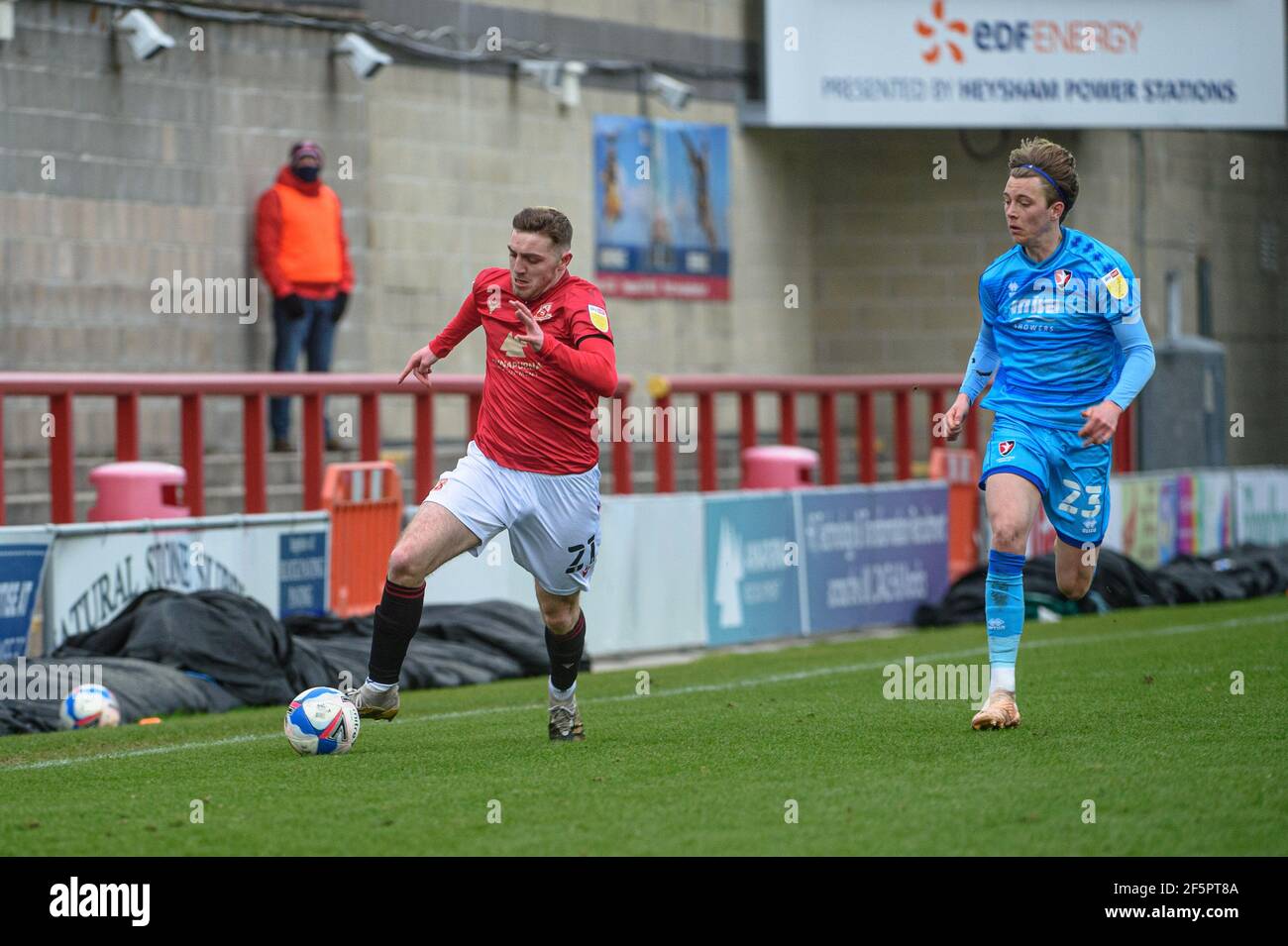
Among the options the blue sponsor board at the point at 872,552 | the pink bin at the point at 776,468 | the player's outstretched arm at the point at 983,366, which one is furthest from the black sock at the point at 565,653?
the pink bin at the point at 776,468

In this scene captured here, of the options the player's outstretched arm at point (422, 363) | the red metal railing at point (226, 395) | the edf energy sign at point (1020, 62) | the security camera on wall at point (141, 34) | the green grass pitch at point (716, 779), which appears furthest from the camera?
the edf energy sign at point (1020, 62)

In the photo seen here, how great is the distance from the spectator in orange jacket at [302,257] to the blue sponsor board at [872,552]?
13.1 feet

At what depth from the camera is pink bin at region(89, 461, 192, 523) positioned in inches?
520

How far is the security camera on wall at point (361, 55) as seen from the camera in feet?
61.0

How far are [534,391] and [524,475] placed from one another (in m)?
0.33

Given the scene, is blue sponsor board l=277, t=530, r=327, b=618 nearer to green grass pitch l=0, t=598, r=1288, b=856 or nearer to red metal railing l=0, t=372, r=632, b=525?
red metal railing l=0, t=372, r=632, b=525

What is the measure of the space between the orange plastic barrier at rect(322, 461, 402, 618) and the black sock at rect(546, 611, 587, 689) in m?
5.32

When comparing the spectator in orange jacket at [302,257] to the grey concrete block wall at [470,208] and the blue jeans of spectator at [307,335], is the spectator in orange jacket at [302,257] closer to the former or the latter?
the blue jeans of spectator at [307,335]

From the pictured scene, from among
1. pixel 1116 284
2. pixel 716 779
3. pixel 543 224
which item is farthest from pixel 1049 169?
pixel 716 779

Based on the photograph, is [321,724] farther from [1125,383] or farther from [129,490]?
[129,490]

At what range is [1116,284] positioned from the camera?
8570 mm

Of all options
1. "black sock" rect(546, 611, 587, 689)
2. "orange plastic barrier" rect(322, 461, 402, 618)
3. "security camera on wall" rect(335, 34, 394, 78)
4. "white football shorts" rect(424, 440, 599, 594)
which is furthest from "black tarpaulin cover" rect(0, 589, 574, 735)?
"security camera on wall" rect(335, 34, 394, 78)
